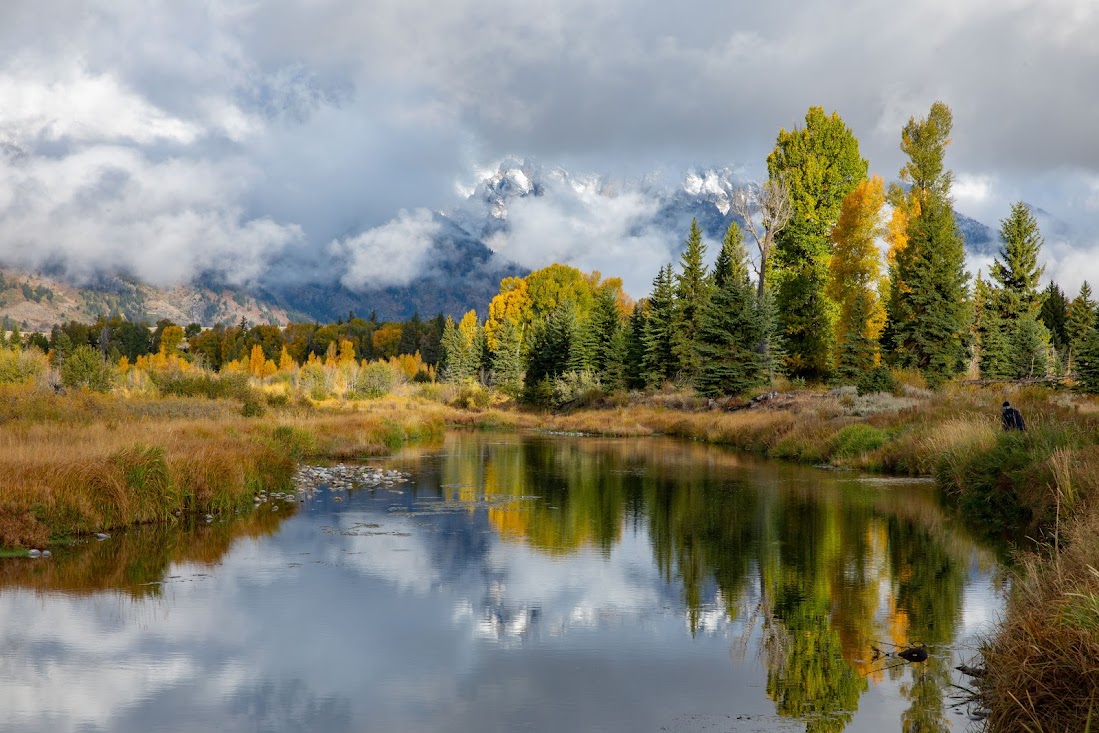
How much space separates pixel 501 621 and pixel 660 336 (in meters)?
49.9

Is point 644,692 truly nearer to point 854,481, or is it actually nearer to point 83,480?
point 83,480

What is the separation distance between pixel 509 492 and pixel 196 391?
22242mm

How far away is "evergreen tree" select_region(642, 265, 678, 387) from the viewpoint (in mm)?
60094

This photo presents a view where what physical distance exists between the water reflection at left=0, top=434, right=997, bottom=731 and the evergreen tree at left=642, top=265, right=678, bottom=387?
1582 inches

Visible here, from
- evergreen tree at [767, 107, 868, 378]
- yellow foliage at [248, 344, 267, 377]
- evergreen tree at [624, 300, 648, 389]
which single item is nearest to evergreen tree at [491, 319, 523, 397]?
evergreen tree at [624, 300, 648, 389]

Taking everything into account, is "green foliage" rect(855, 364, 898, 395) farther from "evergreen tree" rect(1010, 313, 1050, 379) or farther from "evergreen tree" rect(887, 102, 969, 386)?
"evergreen tree" rect(1010, 313, 1050, 379)

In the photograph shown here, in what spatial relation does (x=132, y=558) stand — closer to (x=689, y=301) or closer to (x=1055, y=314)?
(x=689, y=301)

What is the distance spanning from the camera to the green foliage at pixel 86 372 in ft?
139

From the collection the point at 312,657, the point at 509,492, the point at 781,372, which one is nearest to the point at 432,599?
the point at 312,657

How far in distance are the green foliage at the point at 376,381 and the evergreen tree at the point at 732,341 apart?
106 ft

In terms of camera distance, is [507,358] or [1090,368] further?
[507,358]

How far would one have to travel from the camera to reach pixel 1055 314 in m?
79.3

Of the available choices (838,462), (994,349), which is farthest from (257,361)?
(838,462)

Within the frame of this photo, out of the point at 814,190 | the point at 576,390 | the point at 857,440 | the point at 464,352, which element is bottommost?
the point at 857,440
